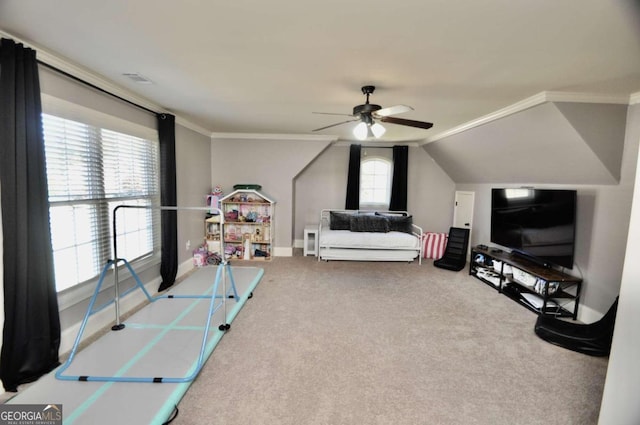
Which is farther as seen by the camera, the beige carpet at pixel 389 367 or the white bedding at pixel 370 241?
the white bedding at pixel 370 241

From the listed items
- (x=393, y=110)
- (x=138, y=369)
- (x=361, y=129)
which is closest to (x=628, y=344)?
(x=393, y=110)

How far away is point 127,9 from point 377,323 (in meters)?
3.14

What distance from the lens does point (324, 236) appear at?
5.04 metres

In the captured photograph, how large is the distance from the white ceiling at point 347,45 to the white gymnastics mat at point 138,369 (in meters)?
1.98

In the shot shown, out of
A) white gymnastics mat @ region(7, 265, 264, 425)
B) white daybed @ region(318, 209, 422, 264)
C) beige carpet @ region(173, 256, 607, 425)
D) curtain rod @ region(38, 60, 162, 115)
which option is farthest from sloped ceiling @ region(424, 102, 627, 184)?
curtain rod @ region(38, 60, 162, 115)

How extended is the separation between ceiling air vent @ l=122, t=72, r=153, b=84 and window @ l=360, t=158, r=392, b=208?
418cm

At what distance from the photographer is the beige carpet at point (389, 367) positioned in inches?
69.4

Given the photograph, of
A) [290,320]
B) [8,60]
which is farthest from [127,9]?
[290,320]

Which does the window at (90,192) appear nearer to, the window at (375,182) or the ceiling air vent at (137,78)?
the ceiling air vent at (137,78)

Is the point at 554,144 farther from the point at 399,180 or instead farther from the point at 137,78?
the point at 137,78

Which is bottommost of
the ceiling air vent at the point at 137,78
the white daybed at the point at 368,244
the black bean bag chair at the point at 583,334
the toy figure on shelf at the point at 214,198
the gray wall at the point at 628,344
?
the black bean bag chair at the point at 583,334

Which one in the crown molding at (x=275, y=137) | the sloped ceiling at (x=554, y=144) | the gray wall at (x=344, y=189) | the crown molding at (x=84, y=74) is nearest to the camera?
the crown molding at (x=84, y=74)

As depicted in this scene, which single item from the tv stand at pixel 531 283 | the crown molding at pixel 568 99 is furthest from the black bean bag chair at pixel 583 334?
the crown molding at pixel 568 99

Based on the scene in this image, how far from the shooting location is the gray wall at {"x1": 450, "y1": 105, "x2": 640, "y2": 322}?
255cm
